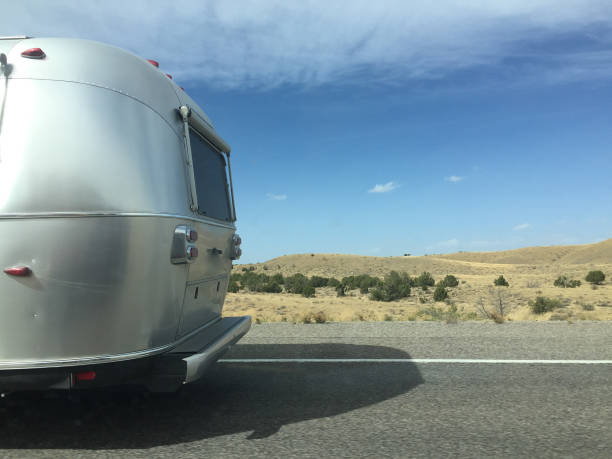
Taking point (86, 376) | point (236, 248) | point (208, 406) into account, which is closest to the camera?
point (86, 376)

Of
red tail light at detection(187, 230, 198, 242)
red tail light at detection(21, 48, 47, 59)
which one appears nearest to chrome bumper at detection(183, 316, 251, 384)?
red tail light at detection(187, 230, 198, 242)

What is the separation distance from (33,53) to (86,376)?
A: 7.50 ft

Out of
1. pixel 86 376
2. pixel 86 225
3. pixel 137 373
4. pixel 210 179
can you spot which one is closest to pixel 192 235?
pixel 86 225

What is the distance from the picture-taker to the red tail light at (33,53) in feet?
12.5

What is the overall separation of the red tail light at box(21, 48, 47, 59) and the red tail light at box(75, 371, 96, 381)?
87.6 inches

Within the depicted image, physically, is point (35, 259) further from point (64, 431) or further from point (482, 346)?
point (482, 346)

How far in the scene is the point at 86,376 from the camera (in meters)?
3.73

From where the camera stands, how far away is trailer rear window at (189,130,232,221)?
509cm

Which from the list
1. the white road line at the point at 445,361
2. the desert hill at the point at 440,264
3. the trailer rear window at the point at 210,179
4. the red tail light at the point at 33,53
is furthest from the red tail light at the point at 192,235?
the desert hill at the point at 440,264

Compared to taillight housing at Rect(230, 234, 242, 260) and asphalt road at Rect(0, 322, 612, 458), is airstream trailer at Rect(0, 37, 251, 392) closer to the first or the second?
asphalt road at Rect(0, 322, 612, 458)

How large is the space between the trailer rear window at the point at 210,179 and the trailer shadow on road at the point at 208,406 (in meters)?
1.80

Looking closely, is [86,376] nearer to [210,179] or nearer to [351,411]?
[351,411]

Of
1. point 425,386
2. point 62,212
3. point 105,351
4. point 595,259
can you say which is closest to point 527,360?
point 425,386

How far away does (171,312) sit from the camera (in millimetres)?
4195
